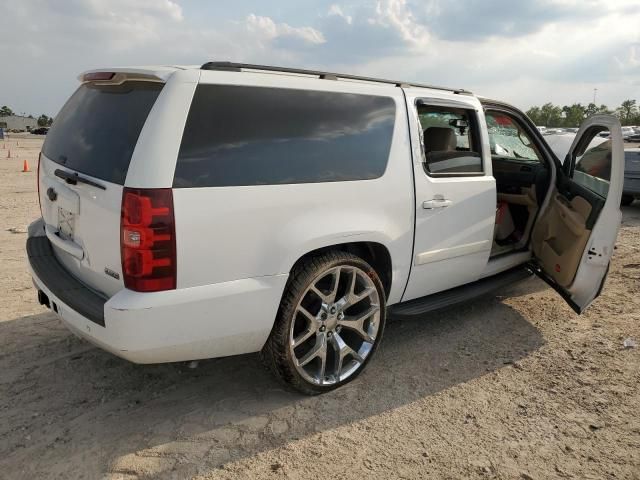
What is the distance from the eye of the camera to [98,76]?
9.21 ft

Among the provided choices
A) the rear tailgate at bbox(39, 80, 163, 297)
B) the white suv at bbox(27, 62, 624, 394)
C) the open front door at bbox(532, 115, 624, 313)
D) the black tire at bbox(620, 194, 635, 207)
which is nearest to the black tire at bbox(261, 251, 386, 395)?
the white suv at bbox(27, 62, 624, 394)

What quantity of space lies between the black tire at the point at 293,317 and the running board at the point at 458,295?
0.63 m

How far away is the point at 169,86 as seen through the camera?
242 centimetres

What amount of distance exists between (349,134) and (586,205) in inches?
80.9

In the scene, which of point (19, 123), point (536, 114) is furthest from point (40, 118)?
point (536, 114)

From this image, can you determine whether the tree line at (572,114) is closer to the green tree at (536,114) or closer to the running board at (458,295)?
the green tree at (536,114)

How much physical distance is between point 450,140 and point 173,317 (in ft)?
8.84

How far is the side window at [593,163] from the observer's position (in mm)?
3820

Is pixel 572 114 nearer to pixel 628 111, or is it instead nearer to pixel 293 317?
pixel 628 111

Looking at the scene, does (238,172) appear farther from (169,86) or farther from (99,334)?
(99,334)

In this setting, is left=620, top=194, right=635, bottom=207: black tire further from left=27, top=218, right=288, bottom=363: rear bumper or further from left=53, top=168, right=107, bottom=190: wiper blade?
left=53, top=168, right=107, bottom=190: wiper blade

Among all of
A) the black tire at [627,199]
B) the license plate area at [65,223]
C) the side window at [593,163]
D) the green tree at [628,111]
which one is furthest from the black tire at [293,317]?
the green tree at [628,111]

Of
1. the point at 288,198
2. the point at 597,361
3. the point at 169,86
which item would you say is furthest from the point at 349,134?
the point at 597,361

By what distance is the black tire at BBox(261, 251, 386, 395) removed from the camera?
2.79 m
